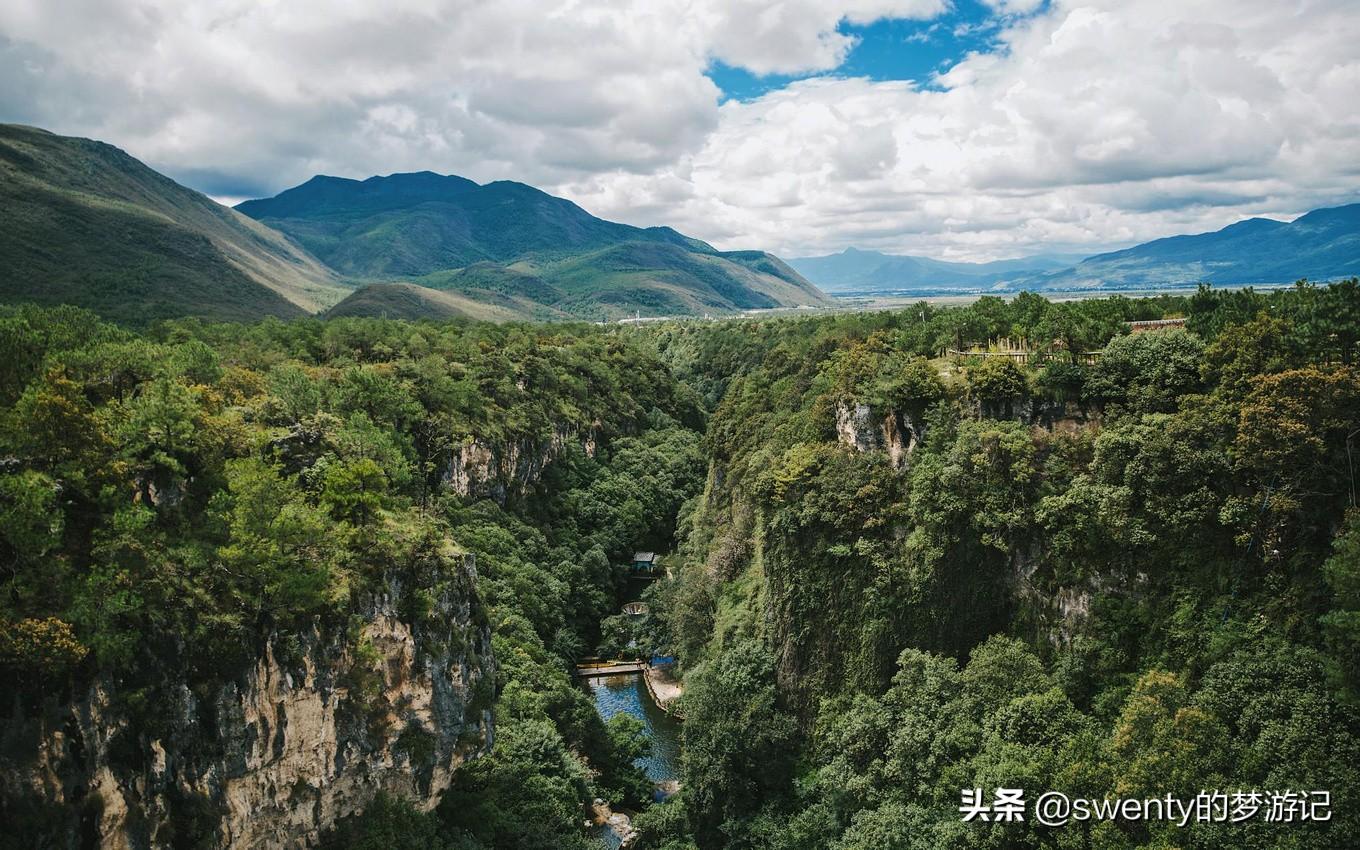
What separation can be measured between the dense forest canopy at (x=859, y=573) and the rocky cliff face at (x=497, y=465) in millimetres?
1375

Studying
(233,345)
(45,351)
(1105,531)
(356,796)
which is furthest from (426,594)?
(233,345)

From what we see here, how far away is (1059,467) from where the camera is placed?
1672 inches

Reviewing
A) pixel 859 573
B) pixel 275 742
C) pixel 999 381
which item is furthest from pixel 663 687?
pixel 275 742

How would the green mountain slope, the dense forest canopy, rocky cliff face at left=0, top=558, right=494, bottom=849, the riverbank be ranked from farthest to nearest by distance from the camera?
the green mountain slope < the riverbank < the dense forest canopy < rocky cliff face at left=0, top=558, right=494, bottom=849

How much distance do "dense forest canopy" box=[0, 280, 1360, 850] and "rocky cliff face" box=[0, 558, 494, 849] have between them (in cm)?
53

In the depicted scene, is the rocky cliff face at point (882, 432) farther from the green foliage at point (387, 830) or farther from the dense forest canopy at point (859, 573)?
the green foliage at point (387, 830)

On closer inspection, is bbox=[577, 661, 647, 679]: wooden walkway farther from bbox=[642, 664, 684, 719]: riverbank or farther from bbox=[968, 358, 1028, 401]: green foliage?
bbox=[968, 358, 1028, 401]: green foliage

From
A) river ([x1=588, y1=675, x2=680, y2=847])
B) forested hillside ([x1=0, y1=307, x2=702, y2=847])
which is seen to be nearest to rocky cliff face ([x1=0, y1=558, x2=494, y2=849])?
forested hillside ([x1=0, y1=307, x2=702, y2=847])

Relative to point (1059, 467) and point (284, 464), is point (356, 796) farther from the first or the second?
point (1059, 467)

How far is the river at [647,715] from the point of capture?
54.3m

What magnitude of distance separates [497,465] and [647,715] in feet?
83.8

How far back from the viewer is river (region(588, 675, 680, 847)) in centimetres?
5431

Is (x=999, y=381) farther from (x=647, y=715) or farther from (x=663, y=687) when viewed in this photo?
(x=647, y=715)

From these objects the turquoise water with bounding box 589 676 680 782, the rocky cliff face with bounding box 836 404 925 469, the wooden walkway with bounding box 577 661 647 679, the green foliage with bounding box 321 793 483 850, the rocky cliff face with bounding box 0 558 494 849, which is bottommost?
the turquoise water with bounding box 589 676 680 782
